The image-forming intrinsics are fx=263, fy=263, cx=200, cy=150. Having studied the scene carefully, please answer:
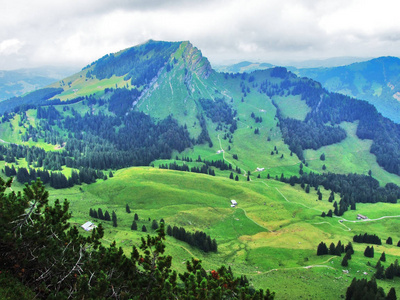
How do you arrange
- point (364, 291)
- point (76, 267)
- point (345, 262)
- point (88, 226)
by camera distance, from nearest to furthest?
point (76, 267), point (364, 291), point (345, 262), point (88, 226)

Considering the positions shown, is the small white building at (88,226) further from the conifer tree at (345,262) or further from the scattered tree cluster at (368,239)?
the scattered tree cluster at (368,239)

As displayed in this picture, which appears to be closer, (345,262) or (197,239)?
(345,262)

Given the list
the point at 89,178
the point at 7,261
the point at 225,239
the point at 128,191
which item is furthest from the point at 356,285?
the point at 89,178

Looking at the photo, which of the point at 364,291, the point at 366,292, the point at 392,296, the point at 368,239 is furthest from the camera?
the point at 368,239

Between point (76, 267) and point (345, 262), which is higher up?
point (76, 267)

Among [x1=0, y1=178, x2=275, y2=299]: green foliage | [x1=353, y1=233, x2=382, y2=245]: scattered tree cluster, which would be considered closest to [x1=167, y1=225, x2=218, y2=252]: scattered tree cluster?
[x1=353, y1=233, x2=382, y2=245]: scattered tree cluster

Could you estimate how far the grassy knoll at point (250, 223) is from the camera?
8550 centimetres

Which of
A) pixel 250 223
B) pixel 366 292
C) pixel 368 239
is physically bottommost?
pixel 368 239

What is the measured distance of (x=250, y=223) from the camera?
13338 cm

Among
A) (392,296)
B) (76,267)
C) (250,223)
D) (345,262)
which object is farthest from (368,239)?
(76,267)

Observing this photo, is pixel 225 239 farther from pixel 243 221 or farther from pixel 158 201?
pixel 158 201

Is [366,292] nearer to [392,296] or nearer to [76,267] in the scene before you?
[392,296]

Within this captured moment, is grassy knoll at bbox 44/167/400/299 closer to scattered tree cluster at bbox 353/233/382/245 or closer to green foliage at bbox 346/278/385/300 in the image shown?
green foliage at bbox 346/278/385/300

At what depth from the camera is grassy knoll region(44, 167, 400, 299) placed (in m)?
85.5
